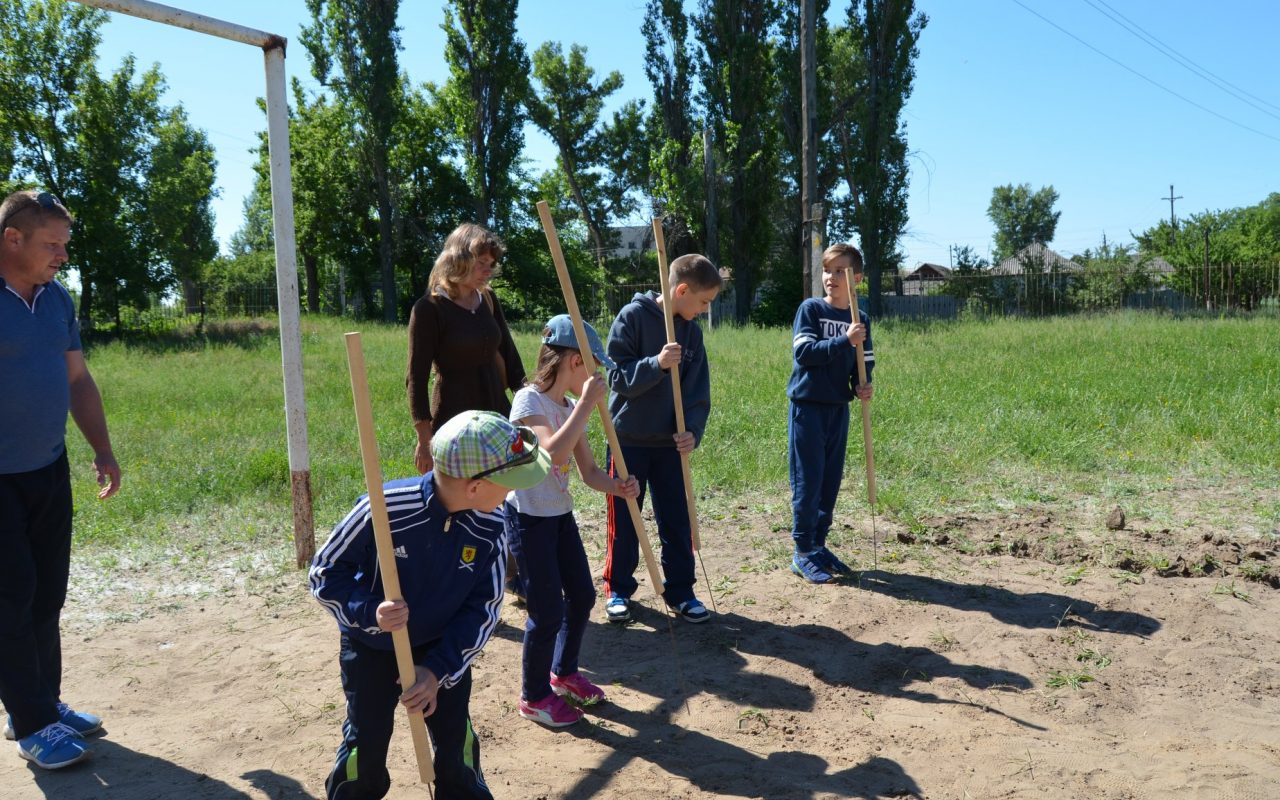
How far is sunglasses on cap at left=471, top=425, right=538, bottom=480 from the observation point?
92.4 inches

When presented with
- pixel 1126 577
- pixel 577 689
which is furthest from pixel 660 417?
pixel 1126 577

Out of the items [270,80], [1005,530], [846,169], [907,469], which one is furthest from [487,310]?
[846,169]

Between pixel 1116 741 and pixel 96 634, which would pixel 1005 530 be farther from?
pixel 96 634

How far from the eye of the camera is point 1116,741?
140 inches

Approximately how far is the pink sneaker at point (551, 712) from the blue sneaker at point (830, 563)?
2225 mm

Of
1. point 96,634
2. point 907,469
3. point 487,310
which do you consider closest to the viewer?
point 487,310

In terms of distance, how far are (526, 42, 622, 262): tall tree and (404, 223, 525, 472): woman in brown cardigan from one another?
127 feet

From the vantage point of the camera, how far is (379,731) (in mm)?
2543

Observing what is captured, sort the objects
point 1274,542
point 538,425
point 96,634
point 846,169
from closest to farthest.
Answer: point 538,425, point 96,634, point 1274,542, point 846,169

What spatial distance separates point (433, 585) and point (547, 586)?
1073 mm

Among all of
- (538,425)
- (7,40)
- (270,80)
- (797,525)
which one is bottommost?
(797,525)

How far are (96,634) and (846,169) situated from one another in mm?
23547

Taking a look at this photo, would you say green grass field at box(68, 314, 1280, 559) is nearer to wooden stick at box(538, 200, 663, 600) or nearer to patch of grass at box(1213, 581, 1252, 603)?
patch of grass at box(1213, 581, 1252, 603)

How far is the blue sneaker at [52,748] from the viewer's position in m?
3.37
